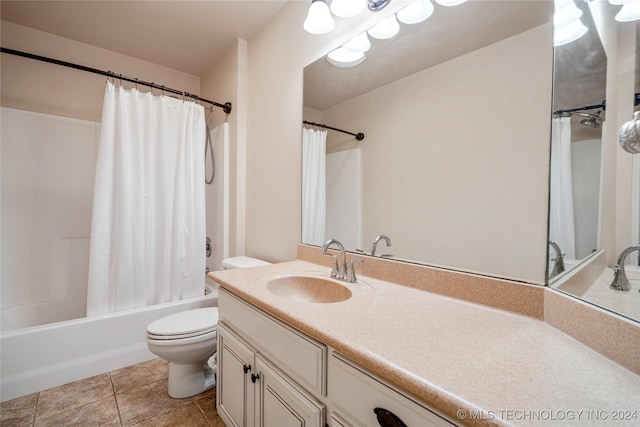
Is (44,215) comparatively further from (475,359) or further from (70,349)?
(475,359)

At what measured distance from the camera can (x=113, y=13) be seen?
1961 mm

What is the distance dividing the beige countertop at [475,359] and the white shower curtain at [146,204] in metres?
1.48

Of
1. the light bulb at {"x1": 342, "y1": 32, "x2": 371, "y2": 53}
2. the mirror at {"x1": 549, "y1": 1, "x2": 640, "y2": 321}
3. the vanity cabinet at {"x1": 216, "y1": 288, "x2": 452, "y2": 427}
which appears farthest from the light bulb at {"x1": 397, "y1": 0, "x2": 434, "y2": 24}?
the vanity cabinet at {"x1": 216, "y1": 288, "x2": 452, "y2": 427}

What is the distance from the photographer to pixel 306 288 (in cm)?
132

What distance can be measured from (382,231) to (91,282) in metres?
1.95

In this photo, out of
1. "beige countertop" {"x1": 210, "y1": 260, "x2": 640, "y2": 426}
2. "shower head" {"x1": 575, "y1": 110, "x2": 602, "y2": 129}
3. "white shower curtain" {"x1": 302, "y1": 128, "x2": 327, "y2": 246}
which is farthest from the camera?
"white shower curtain" {"x1": 302, "y1": 128, "x2": 327, "y2": 246}

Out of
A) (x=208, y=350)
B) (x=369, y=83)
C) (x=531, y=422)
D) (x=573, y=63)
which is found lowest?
(x=208, y=350)

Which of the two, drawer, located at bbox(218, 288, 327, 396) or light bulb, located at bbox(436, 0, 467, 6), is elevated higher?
light bulb, located at bbox(436, 0, 467, 6)

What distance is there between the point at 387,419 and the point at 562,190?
81cm

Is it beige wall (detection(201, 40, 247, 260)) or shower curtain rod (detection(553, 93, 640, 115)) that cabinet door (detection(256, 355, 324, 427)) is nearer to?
shower curtain rod (detection(553, 93, 640, 115))

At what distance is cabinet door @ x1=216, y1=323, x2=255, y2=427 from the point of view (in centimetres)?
106

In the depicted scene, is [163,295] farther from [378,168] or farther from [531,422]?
[531,422]

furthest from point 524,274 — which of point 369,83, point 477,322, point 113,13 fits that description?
point 113,13

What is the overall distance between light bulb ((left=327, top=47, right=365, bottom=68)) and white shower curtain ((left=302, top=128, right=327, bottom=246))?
376 mm
